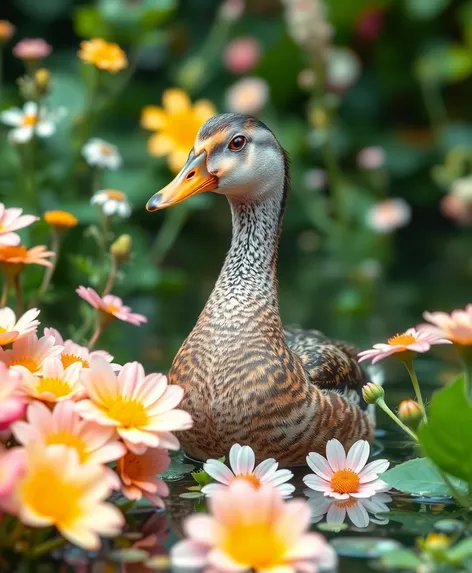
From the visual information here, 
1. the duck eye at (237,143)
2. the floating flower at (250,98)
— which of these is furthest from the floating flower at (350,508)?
the floating flower at (250,98)

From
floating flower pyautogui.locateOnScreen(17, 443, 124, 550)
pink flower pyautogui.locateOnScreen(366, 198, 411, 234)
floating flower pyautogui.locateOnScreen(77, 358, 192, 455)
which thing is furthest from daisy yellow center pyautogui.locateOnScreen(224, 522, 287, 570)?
pink flower pyautogui.locateOnScreen(366, 198, 411, 234)

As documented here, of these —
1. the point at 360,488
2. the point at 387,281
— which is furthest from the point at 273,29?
the point at 360,488

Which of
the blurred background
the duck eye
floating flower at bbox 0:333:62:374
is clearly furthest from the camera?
the blurred background

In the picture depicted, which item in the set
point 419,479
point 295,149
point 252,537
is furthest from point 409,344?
point 295,149

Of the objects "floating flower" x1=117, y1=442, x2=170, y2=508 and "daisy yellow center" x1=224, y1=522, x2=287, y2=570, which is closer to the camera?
"daisy yellow center" x1=224, y1=522, x2=287, y2=570

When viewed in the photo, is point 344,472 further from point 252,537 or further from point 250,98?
point 250,98

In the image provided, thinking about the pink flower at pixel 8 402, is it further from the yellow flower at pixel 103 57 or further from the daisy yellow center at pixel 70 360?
the yellow flower at pixel 103 57

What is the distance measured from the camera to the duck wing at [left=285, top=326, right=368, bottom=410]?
97.9 inches

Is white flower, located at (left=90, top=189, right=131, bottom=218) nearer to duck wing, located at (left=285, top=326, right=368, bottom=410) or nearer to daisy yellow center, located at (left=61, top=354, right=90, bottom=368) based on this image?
duck wing, located at (left=285, top=326, right=368, bottom=410)

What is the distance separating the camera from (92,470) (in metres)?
1.59

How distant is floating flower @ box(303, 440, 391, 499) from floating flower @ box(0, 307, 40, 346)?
1.89 ft

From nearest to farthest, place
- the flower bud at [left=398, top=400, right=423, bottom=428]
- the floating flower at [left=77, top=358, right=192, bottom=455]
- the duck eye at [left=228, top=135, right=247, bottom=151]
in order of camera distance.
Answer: the floating flower at [left=77, top=358, right=192, bottom=455]
the flower bud at [left=398, top=400, right=423, bottom=428]
the duck eye at [left=228, top=135, right=247, bottom=151]

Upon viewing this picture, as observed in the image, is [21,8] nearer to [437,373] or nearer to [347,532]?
[437,373]

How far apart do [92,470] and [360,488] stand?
2.20ft
